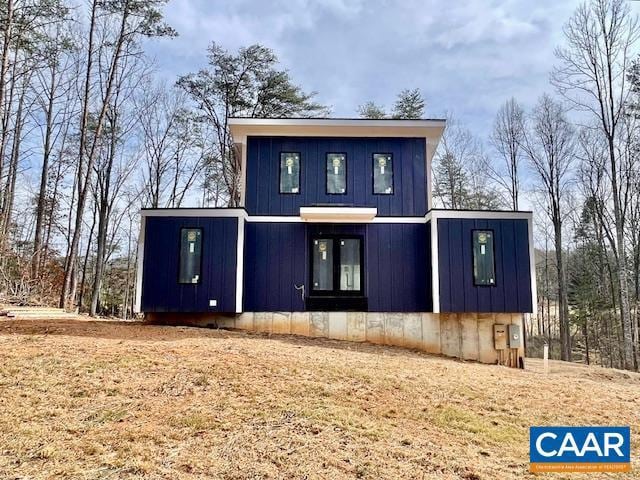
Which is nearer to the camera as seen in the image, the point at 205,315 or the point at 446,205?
the point at 205,315

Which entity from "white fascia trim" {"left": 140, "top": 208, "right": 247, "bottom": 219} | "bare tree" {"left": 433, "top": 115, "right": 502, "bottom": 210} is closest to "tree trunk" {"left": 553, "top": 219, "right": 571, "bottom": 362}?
"bare tree" {"left": 433, "top": 115, "right": 502, "bottom": 210}

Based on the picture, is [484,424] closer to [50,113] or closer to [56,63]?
[56,63]

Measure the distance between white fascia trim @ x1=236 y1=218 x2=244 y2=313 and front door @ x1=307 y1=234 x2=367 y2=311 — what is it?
5.01 feet

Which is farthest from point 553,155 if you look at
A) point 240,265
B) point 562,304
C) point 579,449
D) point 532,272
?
point 579,449

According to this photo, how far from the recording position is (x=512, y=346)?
29.8 ft

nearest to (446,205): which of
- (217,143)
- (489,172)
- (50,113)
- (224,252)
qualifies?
(489,172)

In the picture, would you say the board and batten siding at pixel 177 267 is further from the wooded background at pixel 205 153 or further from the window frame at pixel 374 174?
the wooded background at pixel 205 153

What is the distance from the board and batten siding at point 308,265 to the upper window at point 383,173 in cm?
88

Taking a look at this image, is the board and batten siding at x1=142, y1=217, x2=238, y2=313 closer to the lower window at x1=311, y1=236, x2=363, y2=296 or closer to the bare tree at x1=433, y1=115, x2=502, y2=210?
the lower window at x1=311, y1=236, x2=363, y2=296

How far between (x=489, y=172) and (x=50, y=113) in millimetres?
18994

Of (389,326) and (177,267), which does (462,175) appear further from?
(177,267)

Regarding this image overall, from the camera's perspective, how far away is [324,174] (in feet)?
33.2

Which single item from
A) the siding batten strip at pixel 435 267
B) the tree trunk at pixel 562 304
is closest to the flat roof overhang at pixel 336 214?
the siding batten strip at pixel 435 267

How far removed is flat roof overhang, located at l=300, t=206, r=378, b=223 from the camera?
9336 millimetres
